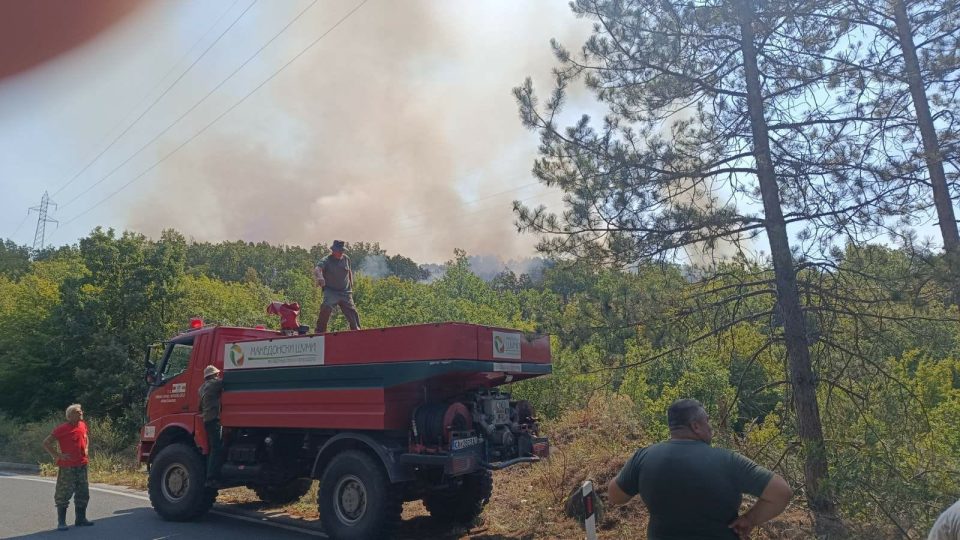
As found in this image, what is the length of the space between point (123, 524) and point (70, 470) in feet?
3.16

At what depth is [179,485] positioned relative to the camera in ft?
29.2

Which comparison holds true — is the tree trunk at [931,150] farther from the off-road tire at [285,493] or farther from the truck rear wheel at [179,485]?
the truck rear wheel at [179,485]

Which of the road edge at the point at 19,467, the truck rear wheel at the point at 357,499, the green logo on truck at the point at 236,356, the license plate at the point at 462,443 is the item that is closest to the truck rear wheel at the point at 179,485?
the green logo on truck at the point at 236,356

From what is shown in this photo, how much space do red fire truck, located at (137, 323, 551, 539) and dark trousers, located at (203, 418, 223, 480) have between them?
3.3 inches

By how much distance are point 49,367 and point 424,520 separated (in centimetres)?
2158

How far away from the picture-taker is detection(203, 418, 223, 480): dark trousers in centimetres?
852

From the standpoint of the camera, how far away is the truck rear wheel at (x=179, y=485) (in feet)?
28.3

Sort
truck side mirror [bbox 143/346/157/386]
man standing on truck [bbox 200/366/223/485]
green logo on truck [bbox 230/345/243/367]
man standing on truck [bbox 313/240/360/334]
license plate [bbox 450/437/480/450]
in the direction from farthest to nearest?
truck side mirror [bbox 143/346/157/386]
man standing on truck [bbox 313/240/360/334]
man standing on truck [bbox 200/366/223/485]
green logo on truck [bbox 230/345/243/367]
license plate [bbox 450/437/480/450]

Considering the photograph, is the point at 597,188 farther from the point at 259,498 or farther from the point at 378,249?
the point at 378,249

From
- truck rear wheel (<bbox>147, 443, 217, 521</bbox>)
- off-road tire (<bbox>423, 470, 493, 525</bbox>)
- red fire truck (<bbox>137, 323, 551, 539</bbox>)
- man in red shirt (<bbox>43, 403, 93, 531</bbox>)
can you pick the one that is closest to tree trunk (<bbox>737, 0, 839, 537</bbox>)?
red fire truck (<bbox>137, 323, 551, 539</bbox>)

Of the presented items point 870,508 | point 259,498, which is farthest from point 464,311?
point 870,508

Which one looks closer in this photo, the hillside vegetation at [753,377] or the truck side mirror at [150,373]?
the hillside vegetation at [753,377]

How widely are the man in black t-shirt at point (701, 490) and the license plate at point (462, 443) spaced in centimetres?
372

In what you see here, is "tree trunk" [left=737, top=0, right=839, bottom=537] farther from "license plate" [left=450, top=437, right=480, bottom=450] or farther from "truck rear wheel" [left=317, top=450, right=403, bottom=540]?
"truck rear wheel" [left=317, top=450, right=403, bottom=540]
